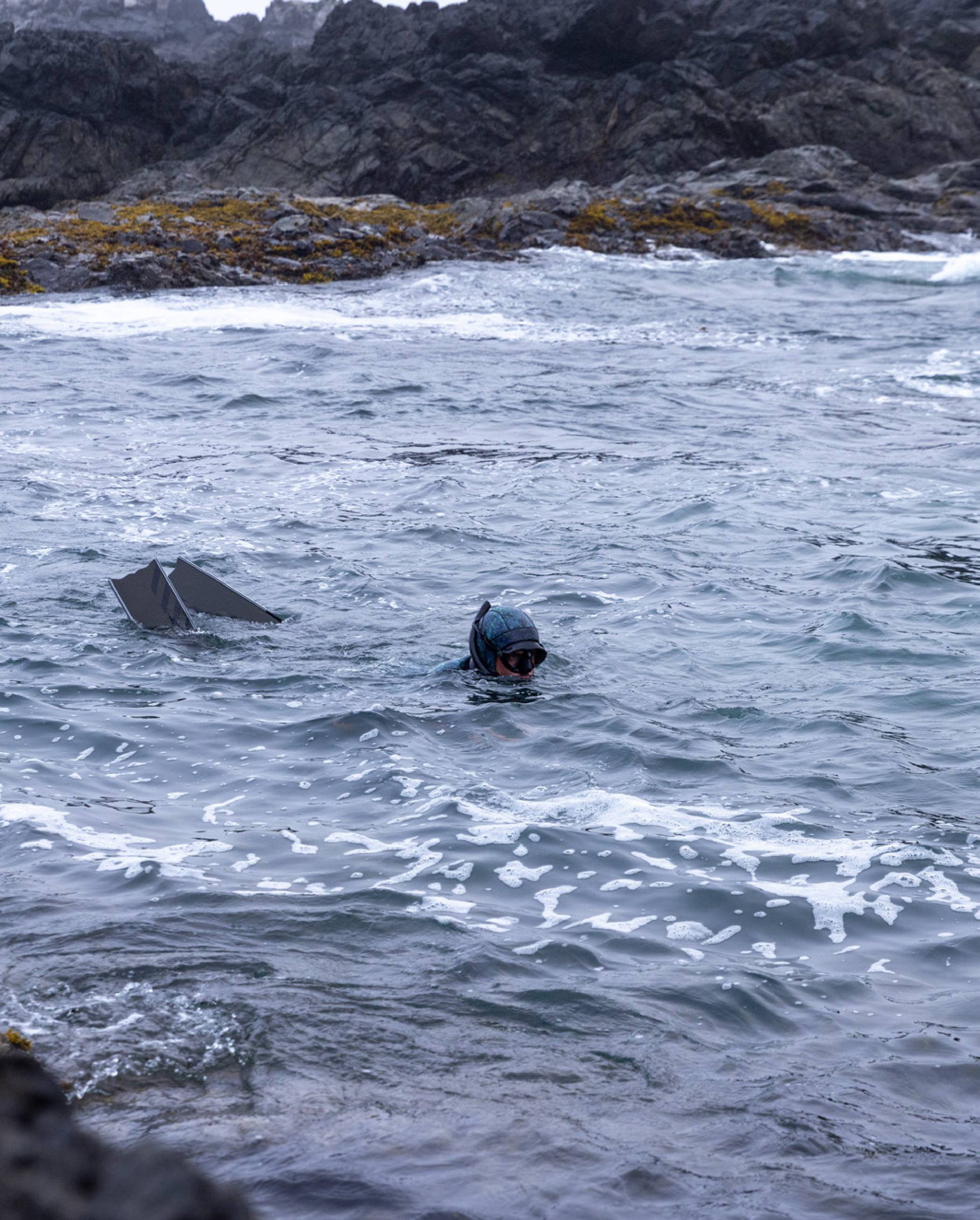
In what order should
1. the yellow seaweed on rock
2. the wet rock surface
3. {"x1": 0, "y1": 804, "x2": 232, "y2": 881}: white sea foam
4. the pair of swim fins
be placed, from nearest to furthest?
the yellow seaweed on rock, {"x1": 0, "y1": 804, "x2": 232, "y2": 881}: white sea foam, the pair of swim fins, the wet rock surface

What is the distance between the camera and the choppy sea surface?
4.14m

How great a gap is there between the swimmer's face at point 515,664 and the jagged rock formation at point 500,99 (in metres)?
40.9

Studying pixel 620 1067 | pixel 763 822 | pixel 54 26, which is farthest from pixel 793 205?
pixel 54 26

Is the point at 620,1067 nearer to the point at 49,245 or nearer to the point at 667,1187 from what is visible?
the point at 667,1187

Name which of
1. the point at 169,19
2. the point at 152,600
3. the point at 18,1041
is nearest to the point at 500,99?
the point at 169,19

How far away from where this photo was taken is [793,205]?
41.8m

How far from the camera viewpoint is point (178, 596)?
403 inches

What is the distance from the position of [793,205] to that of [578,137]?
12.8 metres

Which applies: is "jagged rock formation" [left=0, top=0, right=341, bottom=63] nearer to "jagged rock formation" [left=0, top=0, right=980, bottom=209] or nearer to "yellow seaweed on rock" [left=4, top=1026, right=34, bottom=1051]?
"jagged rock formation" [left=0, top=0, right=980, bottom=209]

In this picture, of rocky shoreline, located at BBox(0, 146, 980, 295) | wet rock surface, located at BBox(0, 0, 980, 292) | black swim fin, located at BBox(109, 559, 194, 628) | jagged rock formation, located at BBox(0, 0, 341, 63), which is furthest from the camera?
jagged rock formation, located at BBox(0, 0, 341, 63)

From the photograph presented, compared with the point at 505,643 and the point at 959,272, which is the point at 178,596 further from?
the point at 959,272

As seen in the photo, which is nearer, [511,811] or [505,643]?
[511,811]

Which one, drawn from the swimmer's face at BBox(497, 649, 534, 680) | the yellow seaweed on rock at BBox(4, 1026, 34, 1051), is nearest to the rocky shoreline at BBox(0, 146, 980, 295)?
the swimmer's face at BBox(497, 649, 534, 680)

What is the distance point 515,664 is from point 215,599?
9.55 feet
